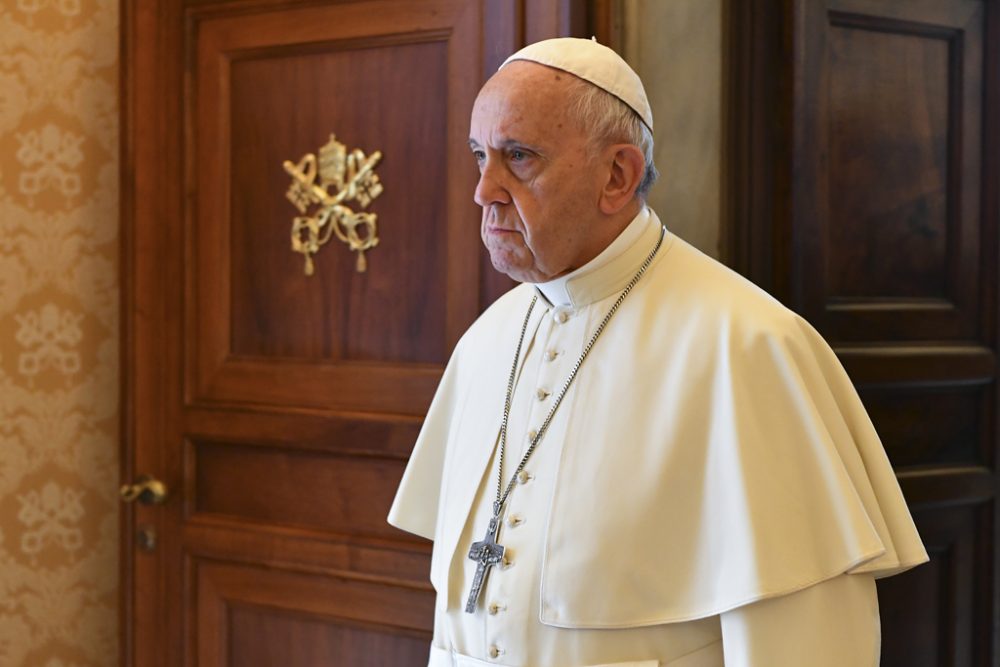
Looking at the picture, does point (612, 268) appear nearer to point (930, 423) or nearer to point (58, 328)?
point (930, 423)

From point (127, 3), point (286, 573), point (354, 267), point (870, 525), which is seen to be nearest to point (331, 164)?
point (354, 267)

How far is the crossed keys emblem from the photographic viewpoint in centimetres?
260

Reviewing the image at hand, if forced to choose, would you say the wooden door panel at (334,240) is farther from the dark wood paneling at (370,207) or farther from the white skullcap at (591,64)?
the white skullcap at (591,64)

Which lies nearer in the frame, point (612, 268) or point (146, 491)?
point (612, 268)

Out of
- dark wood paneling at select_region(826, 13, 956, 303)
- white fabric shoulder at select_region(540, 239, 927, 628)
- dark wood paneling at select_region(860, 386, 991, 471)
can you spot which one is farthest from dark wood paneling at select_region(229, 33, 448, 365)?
dark wood paneling at select_region(860, 386, 991, 471)

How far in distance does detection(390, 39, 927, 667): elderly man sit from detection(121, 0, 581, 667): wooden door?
1.72 ft

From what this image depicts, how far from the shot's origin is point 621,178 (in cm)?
189

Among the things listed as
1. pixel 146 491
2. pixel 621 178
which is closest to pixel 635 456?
pixel 621 178

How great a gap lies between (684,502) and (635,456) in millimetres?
99

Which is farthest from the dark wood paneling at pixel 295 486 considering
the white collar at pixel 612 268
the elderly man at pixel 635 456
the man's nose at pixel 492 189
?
the man's nose at pixel 492 189

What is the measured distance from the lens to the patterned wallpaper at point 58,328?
9.83 ft

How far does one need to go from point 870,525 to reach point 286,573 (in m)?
1.45

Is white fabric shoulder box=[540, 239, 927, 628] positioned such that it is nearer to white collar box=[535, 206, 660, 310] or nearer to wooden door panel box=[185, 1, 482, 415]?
white collar box=[535, 206, 660, 310]

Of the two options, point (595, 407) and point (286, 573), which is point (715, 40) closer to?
A: point (595, 407)
